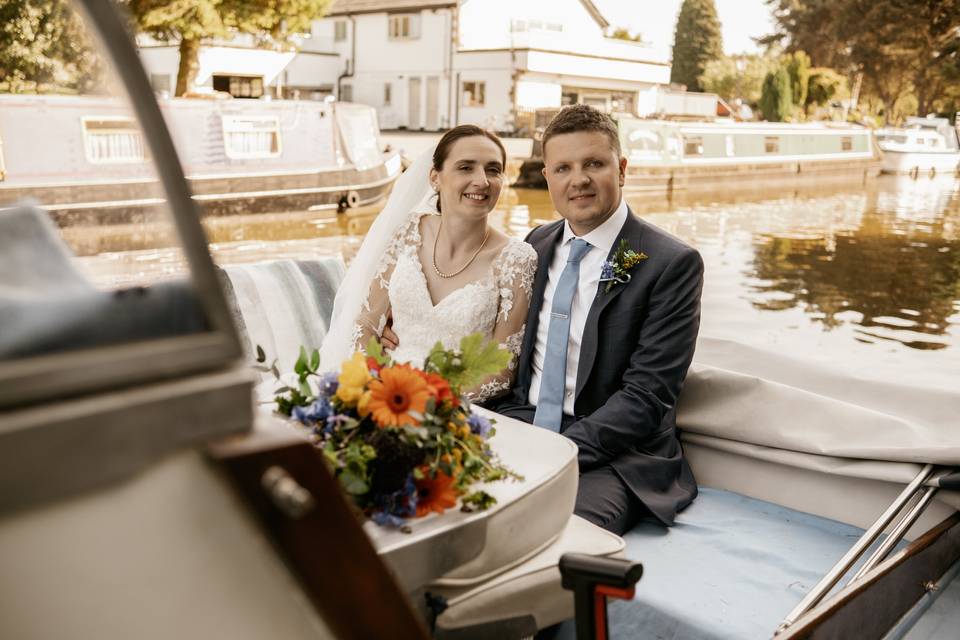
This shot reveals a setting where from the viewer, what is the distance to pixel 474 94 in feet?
103

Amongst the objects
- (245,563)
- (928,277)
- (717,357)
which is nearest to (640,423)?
(717,357)

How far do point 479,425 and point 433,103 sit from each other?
31.8 meters

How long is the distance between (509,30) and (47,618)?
35546 mm

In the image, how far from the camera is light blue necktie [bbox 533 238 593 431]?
2.89 m

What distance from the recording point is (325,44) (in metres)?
35.2

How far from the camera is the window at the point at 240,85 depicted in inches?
1230

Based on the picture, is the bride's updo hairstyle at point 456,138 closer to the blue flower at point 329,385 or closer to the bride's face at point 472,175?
the bride's face at point 472,175

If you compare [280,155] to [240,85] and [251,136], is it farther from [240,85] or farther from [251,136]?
[240,85]

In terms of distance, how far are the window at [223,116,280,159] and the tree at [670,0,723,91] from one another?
50.8m

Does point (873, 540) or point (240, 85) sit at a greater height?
point (240, 85)

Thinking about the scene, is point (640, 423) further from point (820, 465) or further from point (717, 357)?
point (717, 357)

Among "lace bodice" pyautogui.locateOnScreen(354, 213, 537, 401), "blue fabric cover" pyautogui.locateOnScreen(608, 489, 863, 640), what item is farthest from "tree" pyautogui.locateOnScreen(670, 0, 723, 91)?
"blue fabric cover" pyautogui.locateOnScreen(608, 489, 863, 640)

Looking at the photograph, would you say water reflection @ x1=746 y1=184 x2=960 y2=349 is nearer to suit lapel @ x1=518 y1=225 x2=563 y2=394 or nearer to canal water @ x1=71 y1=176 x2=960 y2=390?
canal water @ x1=71 y1=176 x2=960 y2=390

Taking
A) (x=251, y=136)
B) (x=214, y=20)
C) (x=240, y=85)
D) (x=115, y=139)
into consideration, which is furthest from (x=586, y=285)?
(x=240, y=85)
